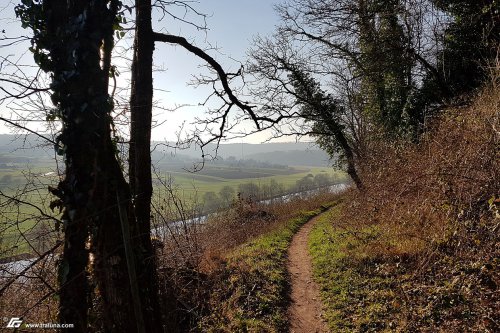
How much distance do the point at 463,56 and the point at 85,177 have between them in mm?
14294

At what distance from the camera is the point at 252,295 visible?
718 centimetres

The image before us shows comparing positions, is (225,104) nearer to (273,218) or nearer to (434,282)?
(434,282)

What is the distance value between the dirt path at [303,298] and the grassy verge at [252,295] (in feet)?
0.60

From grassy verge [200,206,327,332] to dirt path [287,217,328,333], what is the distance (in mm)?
184

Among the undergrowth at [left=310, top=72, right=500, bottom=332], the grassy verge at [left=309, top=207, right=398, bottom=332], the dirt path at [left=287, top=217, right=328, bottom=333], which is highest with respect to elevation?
the undergrowth at [left=310, top=72, right=500, bottom=332]

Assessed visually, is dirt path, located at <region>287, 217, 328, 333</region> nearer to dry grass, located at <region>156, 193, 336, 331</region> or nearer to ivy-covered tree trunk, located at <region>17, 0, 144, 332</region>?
dry grass, located at <region>156, 193, 336, 331</region>

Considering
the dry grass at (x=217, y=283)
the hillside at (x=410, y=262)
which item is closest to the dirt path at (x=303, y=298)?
the hillside at (x=410, y=262)

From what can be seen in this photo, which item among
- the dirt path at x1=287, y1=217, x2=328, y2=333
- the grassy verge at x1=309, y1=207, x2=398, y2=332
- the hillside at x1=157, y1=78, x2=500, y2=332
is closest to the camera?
the hillside at x1=157, y1=78, x2=500, y2=332

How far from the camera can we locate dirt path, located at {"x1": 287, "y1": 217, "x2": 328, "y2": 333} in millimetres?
5899

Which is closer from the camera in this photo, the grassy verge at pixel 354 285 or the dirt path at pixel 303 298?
the grassy verge at pixel 354 285

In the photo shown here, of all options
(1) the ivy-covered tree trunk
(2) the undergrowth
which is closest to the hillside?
(2) the undergrowth

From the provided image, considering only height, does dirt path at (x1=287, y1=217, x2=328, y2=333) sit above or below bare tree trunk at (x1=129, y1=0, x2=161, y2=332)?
below

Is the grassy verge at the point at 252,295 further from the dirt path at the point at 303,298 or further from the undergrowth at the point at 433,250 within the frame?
the undergrowth at the point at 433,250

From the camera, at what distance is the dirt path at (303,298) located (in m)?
5.90
